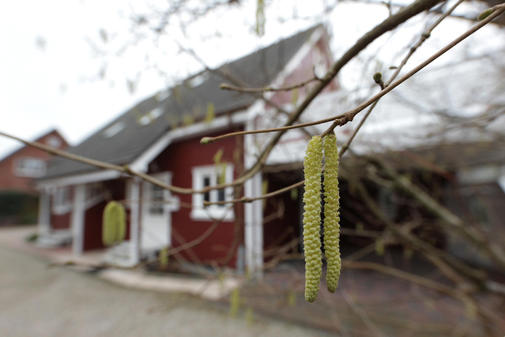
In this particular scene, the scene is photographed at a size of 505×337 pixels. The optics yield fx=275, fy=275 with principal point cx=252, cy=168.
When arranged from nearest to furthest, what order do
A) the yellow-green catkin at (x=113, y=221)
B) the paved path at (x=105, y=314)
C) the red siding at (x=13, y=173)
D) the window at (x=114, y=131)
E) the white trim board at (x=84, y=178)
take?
the yellow-green catkin at (x=113, y=221), the paved path at (x=105, y=314), the white trim board at (x=84, y=178), the window at (x=114, y=131), the red siding at (x=13, y=173)

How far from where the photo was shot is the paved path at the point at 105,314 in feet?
12.8

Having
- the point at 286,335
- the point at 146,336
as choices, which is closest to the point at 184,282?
the point at 146,336

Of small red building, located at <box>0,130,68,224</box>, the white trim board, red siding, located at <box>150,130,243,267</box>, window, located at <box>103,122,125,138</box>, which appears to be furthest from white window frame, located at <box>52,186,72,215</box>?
small red building, located at <box>0,130,68,224</box>

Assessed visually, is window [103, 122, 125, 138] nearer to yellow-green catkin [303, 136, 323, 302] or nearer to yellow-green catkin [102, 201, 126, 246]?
yellow-green catkin [102, 201, 126, 246]

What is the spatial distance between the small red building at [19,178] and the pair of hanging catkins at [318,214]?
24405 mm

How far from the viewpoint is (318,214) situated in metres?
0.39

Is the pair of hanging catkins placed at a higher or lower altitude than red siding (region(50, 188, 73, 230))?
higher

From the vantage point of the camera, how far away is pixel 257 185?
5.67m

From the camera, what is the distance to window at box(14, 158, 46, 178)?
23.0 m

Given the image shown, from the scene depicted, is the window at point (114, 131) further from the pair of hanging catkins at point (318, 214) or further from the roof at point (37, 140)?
the roof at point (37, 140)

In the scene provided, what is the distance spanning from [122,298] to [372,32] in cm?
603

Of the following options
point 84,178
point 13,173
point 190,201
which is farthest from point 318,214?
point 13,173

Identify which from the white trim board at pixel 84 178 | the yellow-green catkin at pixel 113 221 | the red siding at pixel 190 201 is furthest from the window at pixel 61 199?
the yellow-green catkin at pixel 113 221

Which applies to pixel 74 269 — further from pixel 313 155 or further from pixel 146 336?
pixel 313 155
